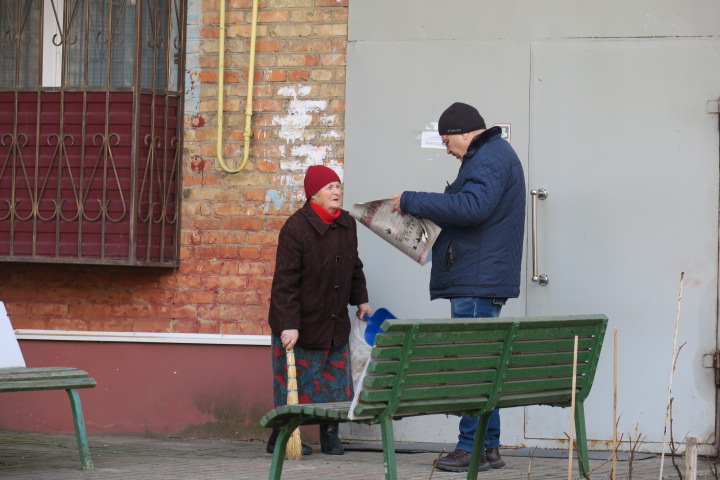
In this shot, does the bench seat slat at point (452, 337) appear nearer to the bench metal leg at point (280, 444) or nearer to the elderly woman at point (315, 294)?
the bench metal leg at point (280, 444)

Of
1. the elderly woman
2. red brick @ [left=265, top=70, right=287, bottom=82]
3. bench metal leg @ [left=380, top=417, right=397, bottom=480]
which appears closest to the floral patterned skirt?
the elderly woman

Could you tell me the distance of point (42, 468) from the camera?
20.3 ft

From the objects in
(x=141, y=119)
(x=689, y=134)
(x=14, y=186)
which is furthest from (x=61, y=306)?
(x=689, y=134)

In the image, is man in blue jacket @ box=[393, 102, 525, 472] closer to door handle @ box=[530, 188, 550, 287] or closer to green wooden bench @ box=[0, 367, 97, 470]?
door handle @ box=[530, 188, 550, 287]

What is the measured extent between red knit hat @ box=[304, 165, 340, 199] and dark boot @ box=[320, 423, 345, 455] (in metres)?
1.38

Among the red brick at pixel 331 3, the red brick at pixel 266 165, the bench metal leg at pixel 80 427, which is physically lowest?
the bench metal leg at pixel 80 427

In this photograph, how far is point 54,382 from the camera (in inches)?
232

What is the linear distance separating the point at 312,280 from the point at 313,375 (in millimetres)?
545

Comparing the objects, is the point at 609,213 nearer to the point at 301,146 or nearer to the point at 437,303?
the point at 437,303

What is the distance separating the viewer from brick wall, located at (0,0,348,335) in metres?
7.46

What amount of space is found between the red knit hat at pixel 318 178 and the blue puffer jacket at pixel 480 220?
29.2 inches

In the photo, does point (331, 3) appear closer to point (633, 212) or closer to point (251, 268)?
point (251, 268)

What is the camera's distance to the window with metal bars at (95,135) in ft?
24.6

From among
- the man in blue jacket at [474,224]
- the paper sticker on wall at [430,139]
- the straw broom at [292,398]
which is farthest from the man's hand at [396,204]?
the paper sticker on wall at [430,139]
